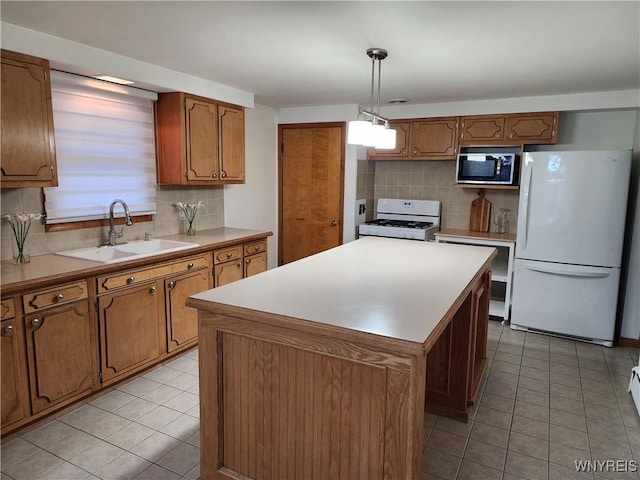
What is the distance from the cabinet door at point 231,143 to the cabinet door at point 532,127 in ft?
8.52

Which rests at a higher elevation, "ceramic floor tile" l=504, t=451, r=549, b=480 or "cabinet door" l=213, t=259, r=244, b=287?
"cabinet door" l=213, t=259, r=244, b=287

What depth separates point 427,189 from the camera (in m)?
4.95

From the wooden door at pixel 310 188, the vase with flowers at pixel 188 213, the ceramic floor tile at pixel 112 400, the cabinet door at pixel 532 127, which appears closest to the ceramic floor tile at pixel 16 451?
the ceramic floor tile at pixel 112 400

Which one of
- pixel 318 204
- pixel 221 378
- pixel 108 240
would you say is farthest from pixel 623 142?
pixel 108 240

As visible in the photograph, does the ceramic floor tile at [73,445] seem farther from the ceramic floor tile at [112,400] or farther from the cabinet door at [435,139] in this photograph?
the cabinet door at [435,139]

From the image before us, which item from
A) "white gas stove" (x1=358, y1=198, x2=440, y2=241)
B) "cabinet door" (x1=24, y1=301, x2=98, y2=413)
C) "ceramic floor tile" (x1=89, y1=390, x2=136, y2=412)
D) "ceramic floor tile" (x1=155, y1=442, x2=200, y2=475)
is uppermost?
"white gas stove" (x1=358, y1=198, x2=440, y2=241)

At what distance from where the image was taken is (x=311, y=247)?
16.5 ft

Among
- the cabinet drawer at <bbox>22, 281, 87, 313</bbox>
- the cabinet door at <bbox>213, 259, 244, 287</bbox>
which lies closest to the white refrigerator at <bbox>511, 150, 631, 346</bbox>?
the cabinet door at <bbox>213, 259, 244, 287</bbox>

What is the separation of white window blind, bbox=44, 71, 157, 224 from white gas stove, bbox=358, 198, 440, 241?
2298 millimetres

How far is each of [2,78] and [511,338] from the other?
4.14 m

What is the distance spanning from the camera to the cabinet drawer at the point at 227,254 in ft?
11.4

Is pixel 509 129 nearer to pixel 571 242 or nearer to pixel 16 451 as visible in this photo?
pixel 571 242

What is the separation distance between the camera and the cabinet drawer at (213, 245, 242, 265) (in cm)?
346

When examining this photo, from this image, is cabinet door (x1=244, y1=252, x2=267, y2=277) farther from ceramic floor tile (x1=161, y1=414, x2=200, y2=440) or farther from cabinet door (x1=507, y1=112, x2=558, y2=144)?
cabinet door (x1=507, y1=112, x2=558, y2=144)
